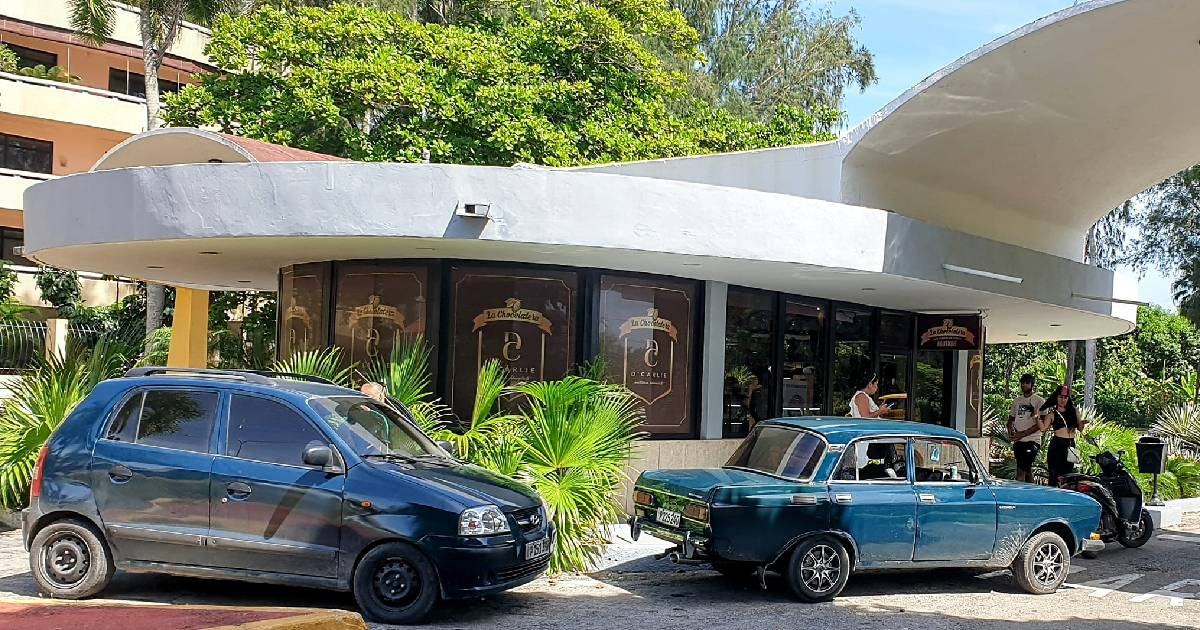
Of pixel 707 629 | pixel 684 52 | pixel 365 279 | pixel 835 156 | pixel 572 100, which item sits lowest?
pixel 707 629

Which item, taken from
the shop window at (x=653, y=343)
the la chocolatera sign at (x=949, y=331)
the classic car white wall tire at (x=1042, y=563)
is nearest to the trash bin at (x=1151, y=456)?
the la chocolatera sign at (x=949, y=331)

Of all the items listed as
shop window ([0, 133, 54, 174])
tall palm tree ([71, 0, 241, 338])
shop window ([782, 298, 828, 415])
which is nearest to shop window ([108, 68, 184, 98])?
shop window ([0, 133, 54, 174])

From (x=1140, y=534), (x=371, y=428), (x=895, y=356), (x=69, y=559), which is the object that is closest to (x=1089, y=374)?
(x=895, y=356)

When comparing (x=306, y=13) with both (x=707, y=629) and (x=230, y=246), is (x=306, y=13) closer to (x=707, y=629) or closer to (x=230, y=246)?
(x=230, y=246)

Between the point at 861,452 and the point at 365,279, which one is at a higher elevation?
the point at 365,279

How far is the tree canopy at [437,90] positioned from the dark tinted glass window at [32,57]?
14510mm

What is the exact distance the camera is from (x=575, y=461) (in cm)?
1052

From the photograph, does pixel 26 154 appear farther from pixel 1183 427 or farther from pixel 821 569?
pixel 821 569

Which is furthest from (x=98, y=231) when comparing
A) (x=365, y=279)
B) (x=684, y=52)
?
(x=684, y=52)

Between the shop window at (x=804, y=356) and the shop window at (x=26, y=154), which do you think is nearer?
the shop window at (x=804, y=356)

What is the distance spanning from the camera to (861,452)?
1001 centimetres

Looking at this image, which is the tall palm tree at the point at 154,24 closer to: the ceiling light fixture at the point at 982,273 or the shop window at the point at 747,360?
the shop window at the point at 747,360

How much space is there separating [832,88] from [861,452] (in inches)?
1448

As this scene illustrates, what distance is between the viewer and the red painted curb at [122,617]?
5836 millimetres
